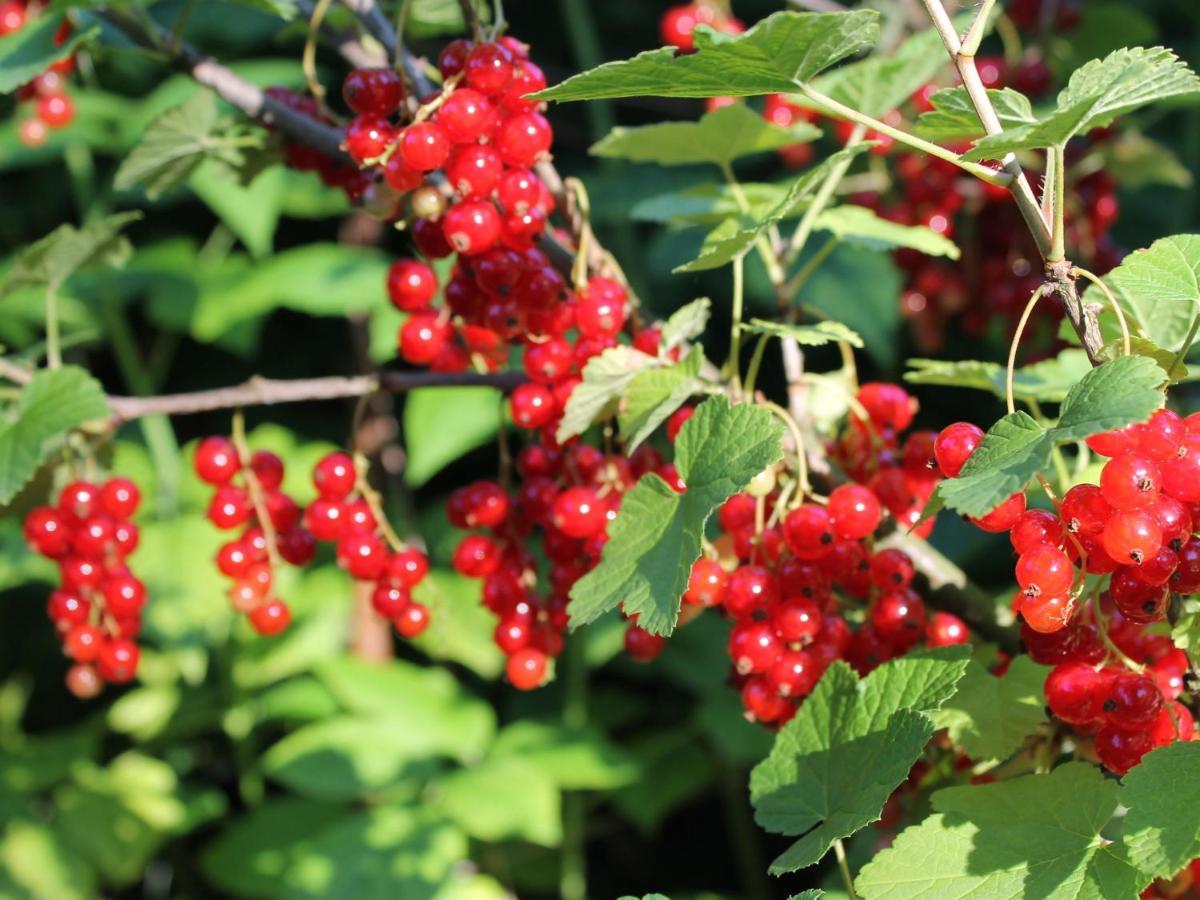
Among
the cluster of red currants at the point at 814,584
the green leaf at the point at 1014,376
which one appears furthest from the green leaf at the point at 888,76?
the cluster of red currants at the point at 814,584

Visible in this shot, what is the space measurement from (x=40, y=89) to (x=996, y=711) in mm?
1472

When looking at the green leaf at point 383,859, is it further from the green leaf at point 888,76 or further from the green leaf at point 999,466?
the green leaf at point 999,466

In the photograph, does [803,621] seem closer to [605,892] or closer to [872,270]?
[872,270]

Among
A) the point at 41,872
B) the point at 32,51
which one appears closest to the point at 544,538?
the point at 32,51

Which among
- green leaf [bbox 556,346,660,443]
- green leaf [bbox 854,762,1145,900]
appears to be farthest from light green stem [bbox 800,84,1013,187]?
green leaf [bbox 854,762,1145,900]

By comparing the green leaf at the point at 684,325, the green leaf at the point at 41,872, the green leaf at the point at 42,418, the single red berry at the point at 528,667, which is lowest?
the green leaf at the point at 41,872

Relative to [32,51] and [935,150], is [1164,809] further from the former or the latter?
[32,51]

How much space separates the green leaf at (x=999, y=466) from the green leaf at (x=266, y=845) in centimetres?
170

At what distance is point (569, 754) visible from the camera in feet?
6.36

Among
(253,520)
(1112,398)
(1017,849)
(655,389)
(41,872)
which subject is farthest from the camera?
(41,872)

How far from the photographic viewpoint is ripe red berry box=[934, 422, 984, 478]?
684 mm

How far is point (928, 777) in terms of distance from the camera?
3.05 feet

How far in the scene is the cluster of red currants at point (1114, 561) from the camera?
618 mm

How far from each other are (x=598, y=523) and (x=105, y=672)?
0.63 m
